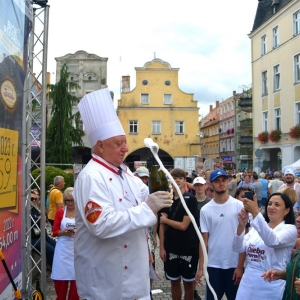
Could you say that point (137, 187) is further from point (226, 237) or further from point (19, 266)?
point (19, 266)

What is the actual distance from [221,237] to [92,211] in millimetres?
2187

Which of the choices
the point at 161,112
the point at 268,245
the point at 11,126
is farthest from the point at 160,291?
→ the point at 161,112

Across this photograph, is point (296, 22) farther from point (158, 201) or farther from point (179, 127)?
point (158, 201)

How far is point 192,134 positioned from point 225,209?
1297 inches

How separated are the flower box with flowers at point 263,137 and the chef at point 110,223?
80.7 feet

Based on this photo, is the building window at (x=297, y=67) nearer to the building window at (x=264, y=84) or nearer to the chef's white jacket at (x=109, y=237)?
the building window at (x=264, y=84)

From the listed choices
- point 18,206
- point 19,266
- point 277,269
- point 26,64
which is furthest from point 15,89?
point 277,269

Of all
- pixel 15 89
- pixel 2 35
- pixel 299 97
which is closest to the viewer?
pixel 2 35

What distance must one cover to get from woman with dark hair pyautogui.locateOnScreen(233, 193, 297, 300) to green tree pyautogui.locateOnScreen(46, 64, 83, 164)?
77.2 ft

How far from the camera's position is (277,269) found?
3.27m

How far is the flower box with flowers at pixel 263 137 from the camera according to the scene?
26.0 metres

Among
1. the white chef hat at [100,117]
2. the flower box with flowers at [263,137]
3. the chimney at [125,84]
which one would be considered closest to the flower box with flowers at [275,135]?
the flower box with flowers at [263,137]

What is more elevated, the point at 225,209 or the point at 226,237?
the point at 225,209

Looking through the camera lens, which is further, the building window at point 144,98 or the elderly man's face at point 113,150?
the building window at point 144,98
